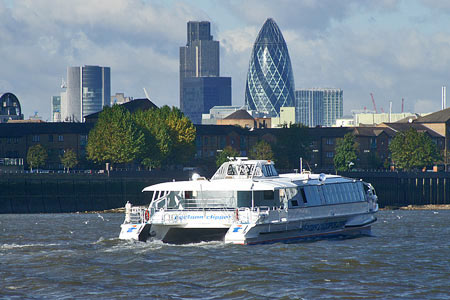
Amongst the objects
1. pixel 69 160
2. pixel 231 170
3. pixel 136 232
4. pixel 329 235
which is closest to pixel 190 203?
pixel 136 232

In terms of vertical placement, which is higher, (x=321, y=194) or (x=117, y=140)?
(x=117, y=140)

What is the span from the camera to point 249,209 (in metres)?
63.7

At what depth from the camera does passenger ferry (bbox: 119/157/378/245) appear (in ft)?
208

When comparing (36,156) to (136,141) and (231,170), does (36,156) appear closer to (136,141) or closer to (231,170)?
(136,141)

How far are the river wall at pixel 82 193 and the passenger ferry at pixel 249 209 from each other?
65.7m

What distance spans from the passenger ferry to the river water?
1116 mm

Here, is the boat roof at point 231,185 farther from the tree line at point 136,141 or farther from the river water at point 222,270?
the tree line at point 136,141

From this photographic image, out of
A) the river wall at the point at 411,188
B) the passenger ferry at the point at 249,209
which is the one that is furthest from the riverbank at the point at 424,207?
the passenger ferry at the point at 249,209

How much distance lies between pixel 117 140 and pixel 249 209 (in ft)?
338

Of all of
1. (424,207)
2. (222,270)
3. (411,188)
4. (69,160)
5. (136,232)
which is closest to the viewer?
(222,270)

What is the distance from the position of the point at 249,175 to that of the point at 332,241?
24.5ft

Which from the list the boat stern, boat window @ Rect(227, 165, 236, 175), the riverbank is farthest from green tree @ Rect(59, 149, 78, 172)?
the boat stern

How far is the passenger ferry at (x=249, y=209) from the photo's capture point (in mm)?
63531

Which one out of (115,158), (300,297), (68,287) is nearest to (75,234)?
(68,287)
